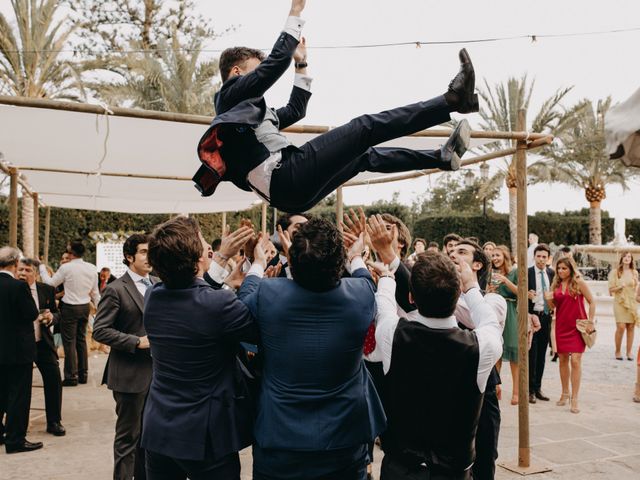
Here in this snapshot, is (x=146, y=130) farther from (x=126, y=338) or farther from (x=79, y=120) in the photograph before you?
(x=126, y=338)

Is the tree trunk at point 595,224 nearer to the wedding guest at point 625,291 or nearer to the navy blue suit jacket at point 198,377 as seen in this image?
the wedding guest at point 625,291

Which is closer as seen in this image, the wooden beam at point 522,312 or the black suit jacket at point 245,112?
the black suit jacket at point 245,112

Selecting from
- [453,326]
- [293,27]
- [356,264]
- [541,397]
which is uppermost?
[293,27]

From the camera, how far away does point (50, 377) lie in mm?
5355

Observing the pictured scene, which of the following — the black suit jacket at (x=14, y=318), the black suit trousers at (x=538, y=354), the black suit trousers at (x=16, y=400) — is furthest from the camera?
the black suit trousers at (x=538, y=354)

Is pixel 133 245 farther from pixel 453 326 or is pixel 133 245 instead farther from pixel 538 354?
pixel 538 354

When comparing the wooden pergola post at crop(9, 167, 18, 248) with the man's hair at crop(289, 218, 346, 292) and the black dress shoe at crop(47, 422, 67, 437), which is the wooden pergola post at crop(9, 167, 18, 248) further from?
the man's hair at crop(289, 218, 346, 292)

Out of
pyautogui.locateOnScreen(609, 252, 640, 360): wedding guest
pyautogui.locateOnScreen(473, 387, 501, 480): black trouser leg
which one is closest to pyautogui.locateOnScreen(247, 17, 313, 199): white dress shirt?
pyautogui.locateOnScreen(473, 387, 501, 480): black trouser leg

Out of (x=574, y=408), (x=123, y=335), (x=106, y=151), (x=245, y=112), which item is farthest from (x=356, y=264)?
(x=574, y=408)

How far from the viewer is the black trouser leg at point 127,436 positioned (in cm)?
375

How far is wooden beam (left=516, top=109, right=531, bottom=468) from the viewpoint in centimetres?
453

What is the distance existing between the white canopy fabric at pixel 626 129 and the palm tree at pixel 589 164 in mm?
21871

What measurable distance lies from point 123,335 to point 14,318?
1565mm

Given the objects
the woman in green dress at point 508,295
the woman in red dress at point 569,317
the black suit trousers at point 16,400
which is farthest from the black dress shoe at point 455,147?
the woman in red dress at point 569,317
